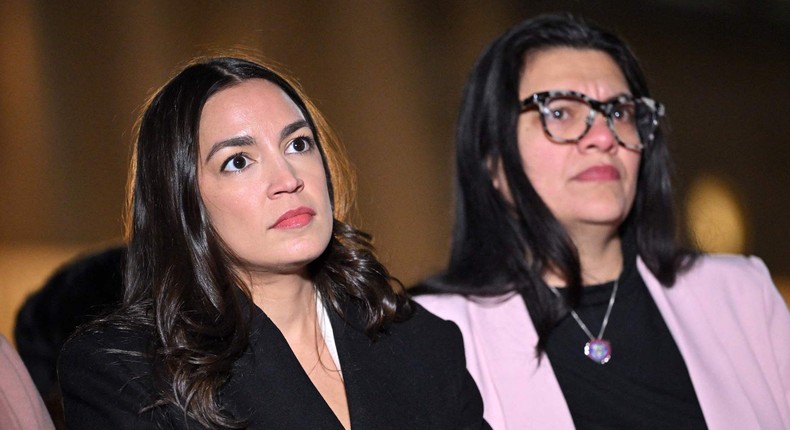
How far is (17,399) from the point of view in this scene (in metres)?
1.91

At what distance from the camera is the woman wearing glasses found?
8.42 ft

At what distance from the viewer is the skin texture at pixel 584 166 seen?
268cm

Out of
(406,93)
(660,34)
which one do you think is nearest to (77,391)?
(406,93)

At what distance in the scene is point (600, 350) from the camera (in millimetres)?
2654

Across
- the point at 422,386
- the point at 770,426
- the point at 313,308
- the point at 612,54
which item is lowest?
the point at 770,426

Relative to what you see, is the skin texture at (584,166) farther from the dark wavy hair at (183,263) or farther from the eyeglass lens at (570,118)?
the dark wavy hair at (183,263)

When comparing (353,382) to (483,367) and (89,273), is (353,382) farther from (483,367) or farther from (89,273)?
(89,273)

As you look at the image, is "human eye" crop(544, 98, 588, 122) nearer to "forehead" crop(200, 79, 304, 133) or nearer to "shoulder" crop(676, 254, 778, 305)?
"shoulder" crop(676, 254, 778, 305)

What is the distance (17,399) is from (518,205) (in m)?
1.36

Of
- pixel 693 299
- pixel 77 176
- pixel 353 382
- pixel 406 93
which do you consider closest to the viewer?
pixel 353 382

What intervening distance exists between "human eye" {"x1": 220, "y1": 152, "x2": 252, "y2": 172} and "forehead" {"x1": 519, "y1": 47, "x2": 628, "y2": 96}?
3.23 feet

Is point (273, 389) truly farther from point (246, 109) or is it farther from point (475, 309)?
point (475, 309)

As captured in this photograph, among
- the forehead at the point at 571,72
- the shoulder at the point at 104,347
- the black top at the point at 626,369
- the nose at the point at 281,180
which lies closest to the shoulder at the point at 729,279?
the black top at the point at 626,369

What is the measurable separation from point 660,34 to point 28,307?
14.9 ft
